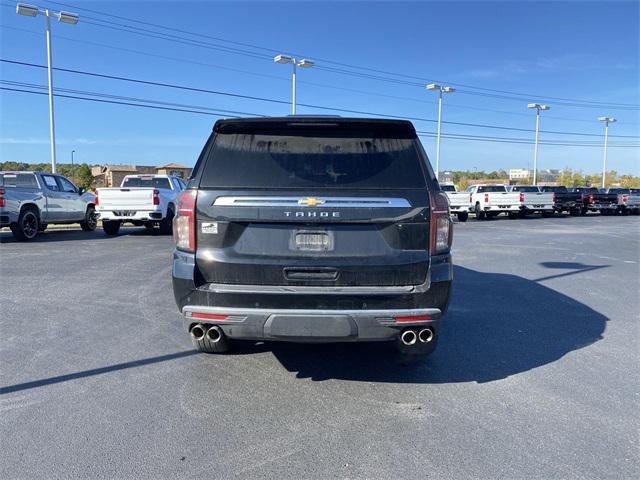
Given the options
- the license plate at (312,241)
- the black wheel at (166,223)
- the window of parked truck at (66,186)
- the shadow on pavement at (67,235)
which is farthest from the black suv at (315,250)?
the window of parked truck at (66,186)

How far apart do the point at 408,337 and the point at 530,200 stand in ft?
92.5

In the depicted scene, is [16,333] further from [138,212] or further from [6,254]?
[138,212]

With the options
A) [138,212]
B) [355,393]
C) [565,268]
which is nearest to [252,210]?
[355,393]

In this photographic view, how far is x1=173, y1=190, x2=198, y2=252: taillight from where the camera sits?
12.0 feet

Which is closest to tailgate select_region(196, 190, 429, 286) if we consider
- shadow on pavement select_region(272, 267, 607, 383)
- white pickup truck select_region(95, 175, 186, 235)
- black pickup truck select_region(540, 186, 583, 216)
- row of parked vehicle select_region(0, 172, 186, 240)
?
shadow on pavement select_region(272, 267, 607, 383)

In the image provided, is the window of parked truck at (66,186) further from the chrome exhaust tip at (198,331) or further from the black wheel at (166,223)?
the chrome exhaust tip at (198,331)

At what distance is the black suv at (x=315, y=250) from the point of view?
354 centimetres

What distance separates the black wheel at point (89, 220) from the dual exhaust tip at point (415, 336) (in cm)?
1593

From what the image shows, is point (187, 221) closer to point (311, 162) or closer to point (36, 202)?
point (311, 162)

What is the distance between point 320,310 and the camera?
A: 352 centimetres

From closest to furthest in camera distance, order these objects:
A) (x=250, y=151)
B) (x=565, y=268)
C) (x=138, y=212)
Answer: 1. (x=250, y=151)
2. (x=565, y=268)
3. (x=138, y=212)

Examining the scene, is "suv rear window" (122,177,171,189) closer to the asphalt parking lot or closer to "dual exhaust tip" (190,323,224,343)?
the asphalt parking lot

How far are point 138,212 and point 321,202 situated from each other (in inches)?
506

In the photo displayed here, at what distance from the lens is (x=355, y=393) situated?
3959 millimetres
